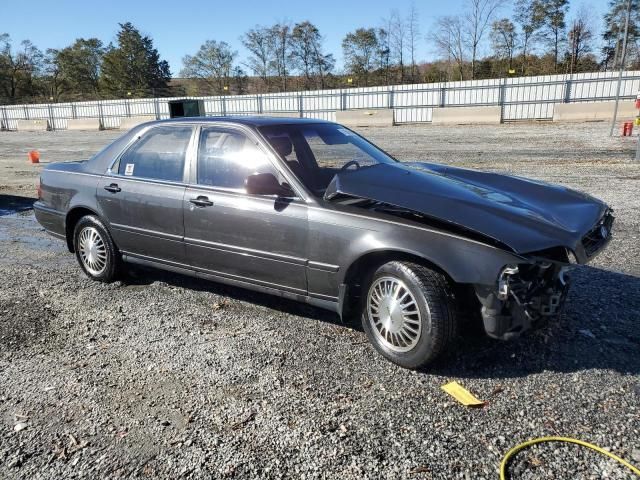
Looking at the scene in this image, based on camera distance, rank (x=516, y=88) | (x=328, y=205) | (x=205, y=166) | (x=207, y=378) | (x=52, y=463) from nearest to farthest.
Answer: (x=52, y=463) → (x=207, y=378) → (x=328, y=205) → (x=205, y=166) → (x=516, y=88)

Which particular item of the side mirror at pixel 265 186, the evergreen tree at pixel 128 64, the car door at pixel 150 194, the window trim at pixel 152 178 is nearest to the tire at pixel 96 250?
the car door at pixel 150 194

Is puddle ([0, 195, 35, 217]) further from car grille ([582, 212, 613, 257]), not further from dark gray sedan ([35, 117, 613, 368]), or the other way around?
car grille ([582, 212, 613, 257])

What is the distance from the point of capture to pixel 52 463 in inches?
99.6

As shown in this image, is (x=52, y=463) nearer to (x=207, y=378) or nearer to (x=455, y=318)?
(x=207, y=378)

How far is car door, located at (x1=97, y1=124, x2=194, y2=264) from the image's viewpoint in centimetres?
439

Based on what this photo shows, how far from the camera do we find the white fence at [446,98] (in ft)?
93.6

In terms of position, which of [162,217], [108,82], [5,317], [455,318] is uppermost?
[108,82]

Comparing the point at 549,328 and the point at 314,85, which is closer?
the point at 549,328

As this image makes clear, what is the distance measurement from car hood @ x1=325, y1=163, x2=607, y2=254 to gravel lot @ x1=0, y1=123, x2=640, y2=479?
0.83 metres

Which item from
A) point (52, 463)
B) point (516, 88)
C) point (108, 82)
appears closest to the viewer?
point (52, 463)

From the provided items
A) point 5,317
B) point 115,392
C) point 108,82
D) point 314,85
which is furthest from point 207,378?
point 108,82

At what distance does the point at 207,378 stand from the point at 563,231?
7.85 ft

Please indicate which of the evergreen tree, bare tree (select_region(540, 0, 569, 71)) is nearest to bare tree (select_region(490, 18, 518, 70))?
bare tree (select_region(540, 0, 569, 71))

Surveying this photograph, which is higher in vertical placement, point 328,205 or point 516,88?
point 516,88
